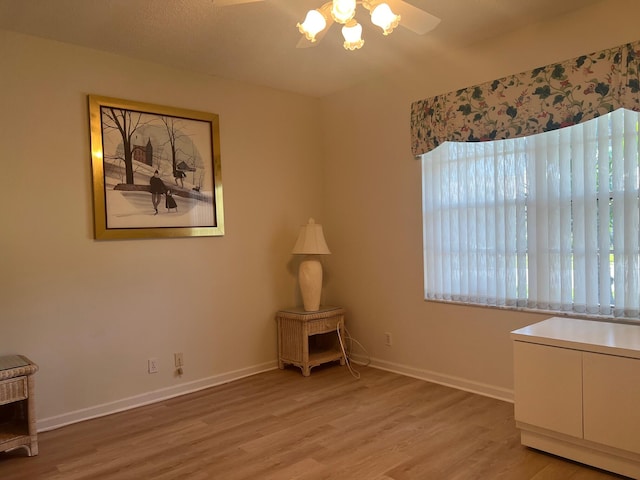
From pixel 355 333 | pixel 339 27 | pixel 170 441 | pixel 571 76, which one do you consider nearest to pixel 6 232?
pixel 170 441

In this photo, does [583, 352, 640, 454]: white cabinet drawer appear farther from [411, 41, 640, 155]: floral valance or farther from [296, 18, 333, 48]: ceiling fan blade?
[296, 18, 333, 48]: ceiling fan blade

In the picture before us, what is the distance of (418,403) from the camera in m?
3.23

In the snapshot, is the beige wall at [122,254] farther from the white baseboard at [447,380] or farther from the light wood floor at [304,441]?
the white baseboard at [447,380]

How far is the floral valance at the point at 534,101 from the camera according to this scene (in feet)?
8.57

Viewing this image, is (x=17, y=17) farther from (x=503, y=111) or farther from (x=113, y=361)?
(x=503, y=111)

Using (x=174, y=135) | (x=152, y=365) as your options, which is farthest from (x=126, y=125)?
(x=152, y=365)

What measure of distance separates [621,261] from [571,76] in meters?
1.15

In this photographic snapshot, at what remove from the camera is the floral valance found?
2613 millimetres

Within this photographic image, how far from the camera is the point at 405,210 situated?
382 cm

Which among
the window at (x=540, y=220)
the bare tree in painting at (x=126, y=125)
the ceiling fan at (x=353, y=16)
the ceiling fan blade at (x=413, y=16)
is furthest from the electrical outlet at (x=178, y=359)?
the ceiling fan blade at (x=413, y=16)

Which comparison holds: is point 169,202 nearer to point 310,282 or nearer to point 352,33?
point 310,282

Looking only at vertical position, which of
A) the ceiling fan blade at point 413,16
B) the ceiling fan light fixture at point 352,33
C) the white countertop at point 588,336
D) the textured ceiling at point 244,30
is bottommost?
the white countertop at point 588,336

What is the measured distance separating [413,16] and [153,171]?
2177 millimetres

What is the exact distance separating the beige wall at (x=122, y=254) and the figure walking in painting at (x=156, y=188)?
1.03 feet
